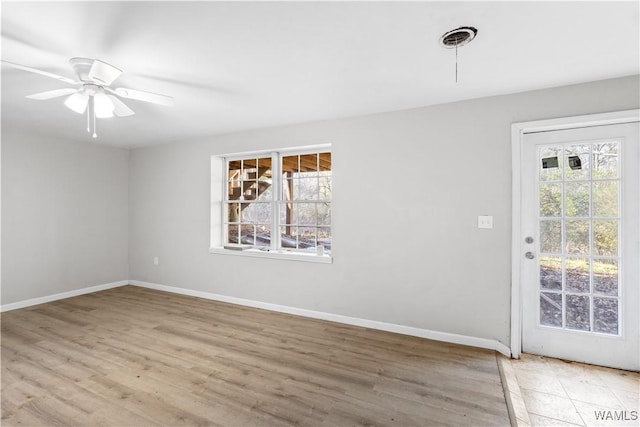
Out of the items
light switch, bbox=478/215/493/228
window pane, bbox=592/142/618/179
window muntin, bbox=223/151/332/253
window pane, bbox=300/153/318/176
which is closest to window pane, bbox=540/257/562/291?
light switch, bbox=478/215/493/228

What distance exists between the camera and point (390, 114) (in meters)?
3.20

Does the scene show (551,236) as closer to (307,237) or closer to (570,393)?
(570,393)

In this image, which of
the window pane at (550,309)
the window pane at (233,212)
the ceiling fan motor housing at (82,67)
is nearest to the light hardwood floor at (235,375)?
the window pane at (550,309)

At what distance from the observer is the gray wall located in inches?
108

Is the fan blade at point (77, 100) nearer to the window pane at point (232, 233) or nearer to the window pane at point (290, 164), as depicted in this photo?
the window pane at point (290, 164)

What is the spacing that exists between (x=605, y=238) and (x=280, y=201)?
330cm

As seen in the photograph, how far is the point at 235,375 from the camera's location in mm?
2342

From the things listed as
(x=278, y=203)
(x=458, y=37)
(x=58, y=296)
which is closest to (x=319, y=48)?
(x=458, y=37)

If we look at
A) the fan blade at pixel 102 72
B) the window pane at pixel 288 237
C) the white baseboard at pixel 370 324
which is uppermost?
the fan blade at pixel 102 72

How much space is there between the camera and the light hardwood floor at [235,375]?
1905 millimetres

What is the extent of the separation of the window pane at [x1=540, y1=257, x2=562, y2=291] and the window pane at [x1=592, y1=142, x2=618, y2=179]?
79 cm

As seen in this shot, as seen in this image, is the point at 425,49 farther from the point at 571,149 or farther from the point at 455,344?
the point at 455,344

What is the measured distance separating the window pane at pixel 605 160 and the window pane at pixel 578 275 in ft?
2.42

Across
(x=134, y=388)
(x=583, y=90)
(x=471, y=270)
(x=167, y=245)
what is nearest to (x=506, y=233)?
(x=471, y=270)
